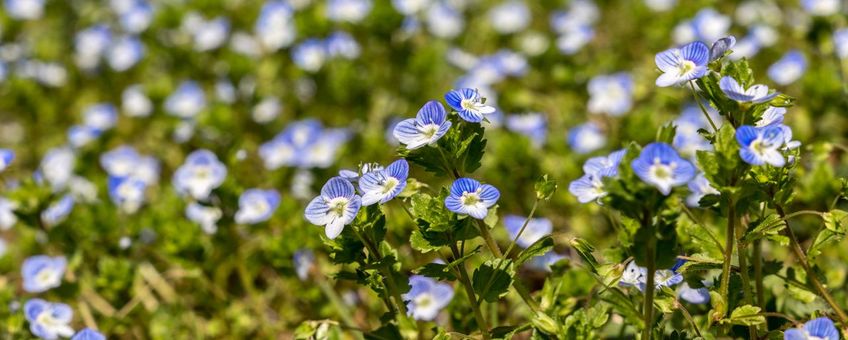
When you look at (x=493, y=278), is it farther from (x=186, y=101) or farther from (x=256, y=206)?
(x=186, y=101)

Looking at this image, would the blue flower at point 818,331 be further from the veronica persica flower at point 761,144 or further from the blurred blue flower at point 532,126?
the blurred blue flower at point 532,126

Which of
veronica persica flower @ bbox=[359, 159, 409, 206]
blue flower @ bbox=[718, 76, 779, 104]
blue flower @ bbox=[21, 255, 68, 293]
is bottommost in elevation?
blue flower @ bbox=[21, 255, 68, 293]

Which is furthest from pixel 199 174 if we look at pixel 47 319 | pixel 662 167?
pixel 662 167

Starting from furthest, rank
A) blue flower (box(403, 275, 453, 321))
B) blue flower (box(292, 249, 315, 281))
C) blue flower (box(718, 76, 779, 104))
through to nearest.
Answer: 1. blue flower (box(292, 249, 315, 281))
2. blue flower (box(403, 275, 453, 321))
3. blue flower (box(718, 76, 779, 104))

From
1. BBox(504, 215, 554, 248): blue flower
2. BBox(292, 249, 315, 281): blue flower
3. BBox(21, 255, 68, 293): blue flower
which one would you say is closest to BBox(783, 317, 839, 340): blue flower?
BBox(504, 215, 554, 248): blue flower

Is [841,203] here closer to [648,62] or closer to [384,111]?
[648,62]

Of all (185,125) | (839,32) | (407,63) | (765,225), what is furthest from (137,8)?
(765,225)

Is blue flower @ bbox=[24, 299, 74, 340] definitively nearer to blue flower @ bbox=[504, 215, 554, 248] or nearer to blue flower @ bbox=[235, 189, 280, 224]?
blue flower @ bbox=[235, 189, 280, 224]
